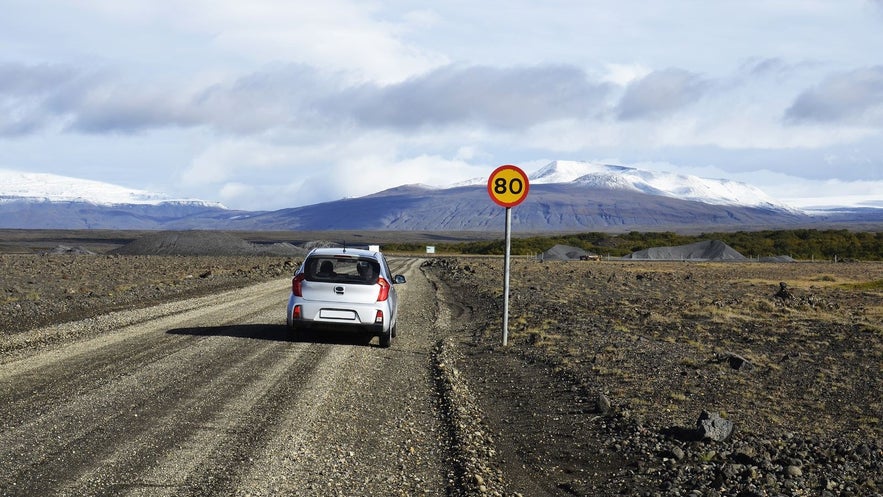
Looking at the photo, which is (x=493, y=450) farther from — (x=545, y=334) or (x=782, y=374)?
(x=545, y=334)

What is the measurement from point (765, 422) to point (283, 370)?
641cm

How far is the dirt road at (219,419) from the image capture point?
7016mm

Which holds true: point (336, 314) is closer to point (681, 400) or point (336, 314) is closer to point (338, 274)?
point (338, 274)

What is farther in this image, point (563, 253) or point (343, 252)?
point (563, 253)

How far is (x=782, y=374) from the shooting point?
1365cm

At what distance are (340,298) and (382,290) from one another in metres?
0.77

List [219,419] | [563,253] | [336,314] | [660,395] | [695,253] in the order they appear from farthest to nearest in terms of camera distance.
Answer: [563,253], [695,253], [336,314], [660,395], [219,419]

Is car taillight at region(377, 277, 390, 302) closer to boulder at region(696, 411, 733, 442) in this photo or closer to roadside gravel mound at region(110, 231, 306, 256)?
boulder at region(696, 411, 733, 442)

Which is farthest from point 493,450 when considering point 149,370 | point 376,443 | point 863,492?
point 149,370

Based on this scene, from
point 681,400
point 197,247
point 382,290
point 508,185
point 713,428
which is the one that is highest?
point 508,185

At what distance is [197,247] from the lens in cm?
9750

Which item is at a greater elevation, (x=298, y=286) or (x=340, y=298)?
(x=298, y=286)

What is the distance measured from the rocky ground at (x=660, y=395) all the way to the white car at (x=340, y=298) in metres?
1.48

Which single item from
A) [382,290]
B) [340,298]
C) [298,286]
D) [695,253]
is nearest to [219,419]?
[340,298]
